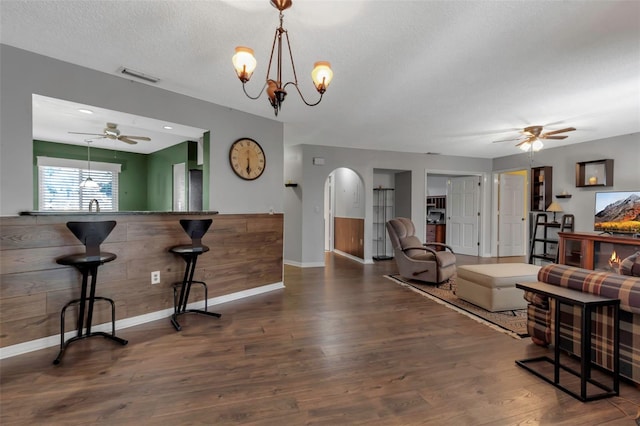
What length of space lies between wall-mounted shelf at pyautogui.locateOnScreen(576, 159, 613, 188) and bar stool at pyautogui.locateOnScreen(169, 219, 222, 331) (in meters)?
6.35

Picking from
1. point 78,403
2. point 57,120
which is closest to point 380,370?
point 78,403

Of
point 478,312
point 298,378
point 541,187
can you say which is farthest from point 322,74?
point 541,187

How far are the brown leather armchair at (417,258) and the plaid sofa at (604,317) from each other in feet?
6.35

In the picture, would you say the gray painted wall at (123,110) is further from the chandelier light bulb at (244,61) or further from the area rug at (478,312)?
the area rug at (478,312)

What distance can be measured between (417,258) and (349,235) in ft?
8.24

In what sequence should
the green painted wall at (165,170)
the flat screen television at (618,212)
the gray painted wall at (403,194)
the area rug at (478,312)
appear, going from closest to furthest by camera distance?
the area rug at (478,312)
the flat screen television at (618,212)
the green painted wall at (165,170)
the gray painted wall at (403,194)

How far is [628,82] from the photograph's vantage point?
281 centimetres

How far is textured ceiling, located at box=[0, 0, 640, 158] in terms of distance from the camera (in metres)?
1.83

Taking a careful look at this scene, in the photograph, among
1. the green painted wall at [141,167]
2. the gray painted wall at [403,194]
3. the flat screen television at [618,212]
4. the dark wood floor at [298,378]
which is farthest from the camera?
the gray painted wall at [403,194]

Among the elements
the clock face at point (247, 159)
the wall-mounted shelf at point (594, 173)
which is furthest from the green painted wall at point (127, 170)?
the wall-mounted shelf at point (594, 173)

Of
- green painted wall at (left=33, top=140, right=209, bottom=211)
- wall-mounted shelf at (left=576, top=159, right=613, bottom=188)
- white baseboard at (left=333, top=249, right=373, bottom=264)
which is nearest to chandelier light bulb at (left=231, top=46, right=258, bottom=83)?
green painted wall at (left=33, top=140, right=209, bottom=211)

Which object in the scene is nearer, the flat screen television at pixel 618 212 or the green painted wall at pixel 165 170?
the flat screen television at pixel 618 212

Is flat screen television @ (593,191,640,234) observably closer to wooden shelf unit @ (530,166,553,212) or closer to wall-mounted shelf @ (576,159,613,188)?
wall-mounted shelf @ (576,159,613,188)

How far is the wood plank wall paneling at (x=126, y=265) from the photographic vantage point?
2.26 m
